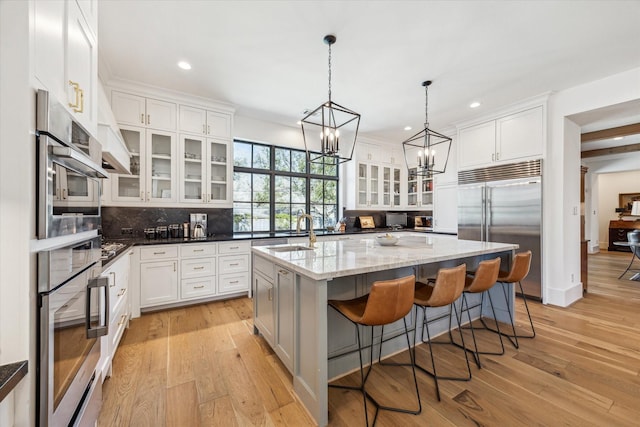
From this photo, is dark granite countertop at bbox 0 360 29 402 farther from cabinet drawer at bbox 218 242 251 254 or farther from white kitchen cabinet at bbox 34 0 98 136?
cabinet drawer at bbox 218 242 251 254

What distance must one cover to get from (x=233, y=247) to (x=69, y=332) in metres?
2.62

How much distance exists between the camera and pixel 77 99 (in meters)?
1.19

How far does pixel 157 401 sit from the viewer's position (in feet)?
5.65

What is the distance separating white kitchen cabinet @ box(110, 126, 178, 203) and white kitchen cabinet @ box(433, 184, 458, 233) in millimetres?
4620

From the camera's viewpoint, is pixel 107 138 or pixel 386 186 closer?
pixel 107 138

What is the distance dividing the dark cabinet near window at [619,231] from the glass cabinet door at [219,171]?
1128 centimetres

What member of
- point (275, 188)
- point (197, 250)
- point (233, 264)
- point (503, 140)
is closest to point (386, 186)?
point (503, 140)

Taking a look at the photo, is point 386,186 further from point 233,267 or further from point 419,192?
point 233,267

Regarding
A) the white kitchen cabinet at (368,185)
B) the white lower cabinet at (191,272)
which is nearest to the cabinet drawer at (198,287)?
the white lower cabinet at (191,272)

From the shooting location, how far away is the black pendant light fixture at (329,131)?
87.5 inches

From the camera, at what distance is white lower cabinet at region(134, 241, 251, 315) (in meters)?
3.09

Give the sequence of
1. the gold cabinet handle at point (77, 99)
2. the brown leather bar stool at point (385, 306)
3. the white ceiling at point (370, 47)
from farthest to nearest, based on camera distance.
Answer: the white ceiling at point (370, 47), the brown leather bar stool at point (385, 306), the gold cabinet handle at point (77, 99)

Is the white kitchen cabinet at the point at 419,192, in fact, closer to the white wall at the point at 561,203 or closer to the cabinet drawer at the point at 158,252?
the white wall at the point at 561,203

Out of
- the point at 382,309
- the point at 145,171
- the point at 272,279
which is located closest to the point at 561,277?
the point at 382,309
